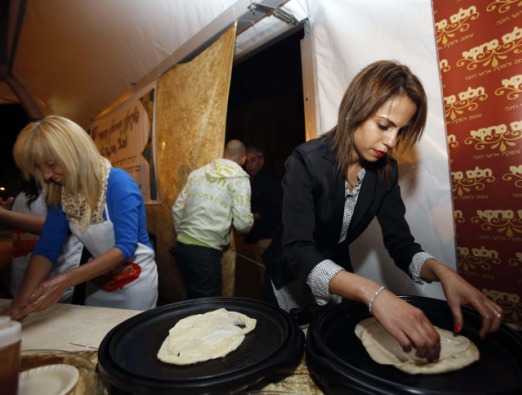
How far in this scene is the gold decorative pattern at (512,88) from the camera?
44.7 inches

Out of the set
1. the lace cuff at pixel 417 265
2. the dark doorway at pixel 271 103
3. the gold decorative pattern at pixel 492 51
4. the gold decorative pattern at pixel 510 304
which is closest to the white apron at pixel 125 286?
the lace cuff at pixel 417 265

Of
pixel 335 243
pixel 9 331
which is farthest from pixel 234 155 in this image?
pixel 9 331

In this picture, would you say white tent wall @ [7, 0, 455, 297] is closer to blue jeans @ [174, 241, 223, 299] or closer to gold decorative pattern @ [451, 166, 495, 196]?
gold decorative pattern @ [451, 166, 495, 196]

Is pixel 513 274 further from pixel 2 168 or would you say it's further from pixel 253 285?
pixel 2 168

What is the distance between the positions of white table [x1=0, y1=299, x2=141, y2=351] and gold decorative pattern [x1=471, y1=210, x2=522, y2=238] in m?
1.53

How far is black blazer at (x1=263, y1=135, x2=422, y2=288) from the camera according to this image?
1.02 meters

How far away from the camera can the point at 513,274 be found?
1252mm

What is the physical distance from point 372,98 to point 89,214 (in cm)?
139

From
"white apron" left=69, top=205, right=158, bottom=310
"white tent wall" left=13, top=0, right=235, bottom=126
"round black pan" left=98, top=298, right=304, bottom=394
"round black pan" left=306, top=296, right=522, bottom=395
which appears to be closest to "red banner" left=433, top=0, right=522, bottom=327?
"round black pan" left=306, top=296, right=522, bottom=395

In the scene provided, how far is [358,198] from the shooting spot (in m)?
1.24

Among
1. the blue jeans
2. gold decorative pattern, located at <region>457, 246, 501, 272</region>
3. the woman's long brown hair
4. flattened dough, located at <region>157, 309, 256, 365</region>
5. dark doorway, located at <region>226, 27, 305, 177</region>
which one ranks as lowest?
the blue jeans

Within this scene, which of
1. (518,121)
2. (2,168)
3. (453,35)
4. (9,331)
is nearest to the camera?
(9,331)

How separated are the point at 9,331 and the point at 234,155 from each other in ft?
8.60

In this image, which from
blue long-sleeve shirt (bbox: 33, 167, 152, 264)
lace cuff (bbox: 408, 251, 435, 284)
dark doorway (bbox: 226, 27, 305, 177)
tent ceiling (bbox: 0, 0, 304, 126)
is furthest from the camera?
dark doorway (bbox: 226, 27, 305, 177)
